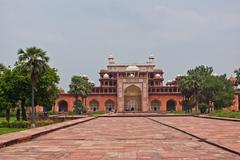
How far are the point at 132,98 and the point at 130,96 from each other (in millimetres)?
657

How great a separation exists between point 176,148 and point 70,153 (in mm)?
3110

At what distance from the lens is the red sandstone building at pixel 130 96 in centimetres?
8262

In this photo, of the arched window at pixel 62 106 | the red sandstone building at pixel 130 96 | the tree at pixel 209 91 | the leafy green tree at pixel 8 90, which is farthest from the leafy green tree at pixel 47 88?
the arched window at pixel 62 106

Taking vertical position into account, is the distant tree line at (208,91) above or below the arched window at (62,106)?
A: above

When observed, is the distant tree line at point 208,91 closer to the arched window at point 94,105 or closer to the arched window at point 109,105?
the arched window at point 109,105

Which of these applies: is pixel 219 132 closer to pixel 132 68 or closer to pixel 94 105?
pixel 94 105

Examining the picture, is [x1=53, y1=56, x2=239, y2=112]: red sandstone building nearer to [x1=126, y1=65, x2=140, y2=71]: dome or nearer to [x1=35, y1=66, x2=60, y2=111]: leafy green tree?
[x1=126, y1=65, x2=140, y2=71]: dome

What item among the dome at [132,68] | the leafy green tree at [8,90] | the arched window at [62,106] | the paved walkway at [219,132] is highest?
the dome at [132,68]

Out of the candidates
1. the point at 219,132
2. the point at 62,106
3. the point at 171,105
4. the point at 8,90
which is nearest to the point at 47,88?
the point at 8,90

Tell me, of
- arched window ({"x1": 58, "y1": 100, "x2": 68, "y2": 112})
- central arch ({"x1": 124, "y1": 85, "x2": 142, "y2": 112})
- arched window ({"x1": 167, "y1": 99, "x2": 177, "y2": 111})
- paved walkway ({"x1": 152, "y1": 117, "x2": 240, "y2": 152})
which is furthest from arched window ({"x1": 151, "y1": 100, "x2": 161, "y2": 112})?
paved walkway ({"x1": 152, "y1": 117, "x2": 240, "y2": 152})

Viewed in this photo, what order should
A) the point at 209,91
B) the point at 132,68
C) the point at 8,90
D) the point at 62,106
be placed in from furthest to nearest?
1. the point at 132,68
2. the point at 62,106
3. the point at 209,91
4. the point at 8,90

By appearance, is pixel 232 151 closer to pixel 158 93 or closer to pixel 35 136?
pixel 35 136

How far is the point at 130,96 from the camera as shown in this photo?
85.1 m

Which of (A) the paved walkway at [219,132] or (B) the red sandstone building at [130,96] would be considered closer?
(A) the paved walkway at [219,132]
